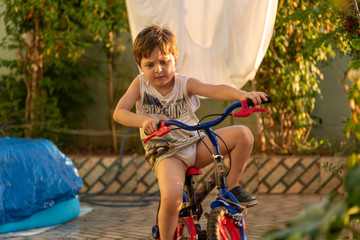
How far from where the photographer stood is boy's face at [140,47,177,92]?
2439mm

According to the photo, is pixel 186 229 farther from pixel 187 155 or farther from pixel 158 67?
pixel 158 67

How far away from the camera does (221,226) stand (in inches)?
84.5

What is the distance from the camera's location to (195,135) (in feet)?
8.43

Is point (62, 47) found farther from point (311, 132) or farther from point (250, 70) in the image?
point (311, 132)

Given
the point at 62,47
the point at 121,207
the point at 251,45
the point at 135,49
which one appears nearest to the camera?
the point at 135,49

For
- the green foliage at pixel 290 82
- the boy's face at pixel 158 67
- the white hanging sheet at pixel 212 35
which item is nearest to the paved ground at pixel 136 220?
the green foliage at pixel 290 82

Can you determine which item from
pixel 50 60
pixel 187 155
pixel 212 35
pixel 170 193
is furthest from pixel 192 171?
pixel 50 60

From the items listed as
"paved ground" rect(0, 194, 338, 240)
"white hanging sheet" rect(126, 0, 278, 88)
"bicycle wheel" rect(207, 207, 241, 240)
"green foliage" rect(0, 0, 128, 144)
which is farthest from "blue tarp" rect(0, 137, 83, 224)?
"bicycle wheel" rect(207, 207, 241, 240)

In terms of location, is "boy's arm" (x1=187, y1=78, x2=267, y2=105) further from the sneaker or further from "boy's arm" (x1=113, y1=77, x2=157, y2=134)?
the sneaker

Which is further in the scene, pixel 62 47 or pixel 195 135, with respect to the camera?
pixel 62 47

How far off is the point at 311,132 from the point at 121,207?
212 cm

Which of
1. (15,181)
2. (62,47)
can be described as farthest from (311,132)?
(15,181)

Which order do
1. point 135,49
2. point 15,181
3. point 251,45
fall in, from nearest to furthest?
point 135,49
point 15,181
point 251,45

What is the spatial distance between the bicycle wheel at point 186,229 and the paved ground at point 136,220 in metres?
1.10
